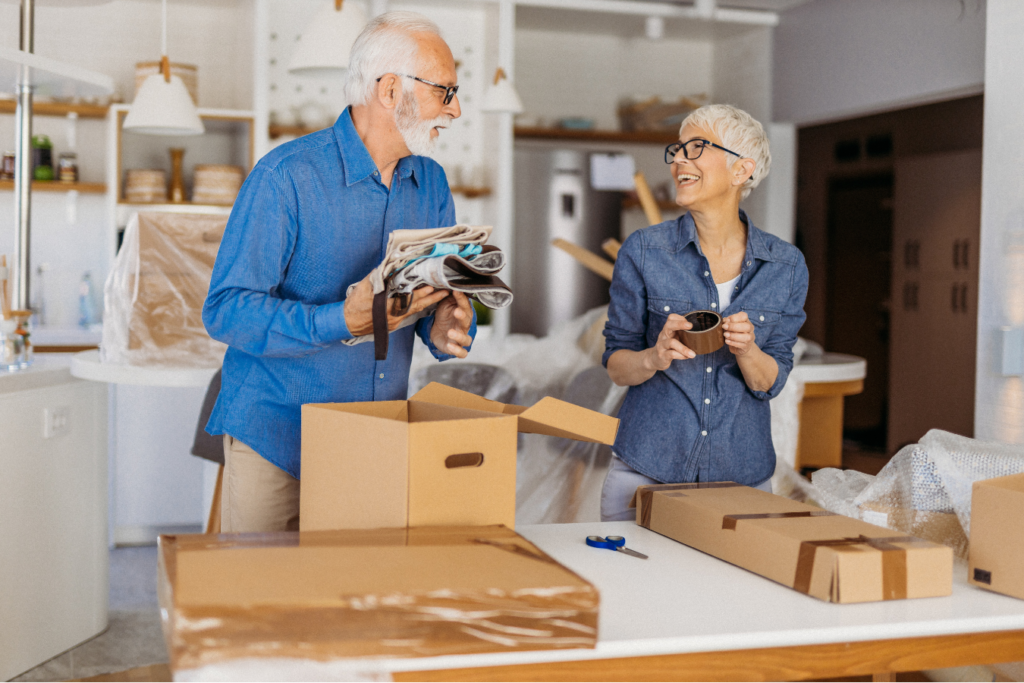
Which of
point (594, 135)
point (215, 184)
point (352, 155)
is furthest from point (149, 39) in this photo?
point (352, 155)

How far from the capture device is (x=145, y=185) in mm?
4941

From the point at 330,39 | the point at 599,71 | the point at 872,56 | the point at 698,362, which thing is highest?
the point at 599,71

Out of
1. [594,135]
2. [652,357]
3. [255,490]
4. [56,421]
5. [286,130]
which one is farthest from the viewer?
[594,135]

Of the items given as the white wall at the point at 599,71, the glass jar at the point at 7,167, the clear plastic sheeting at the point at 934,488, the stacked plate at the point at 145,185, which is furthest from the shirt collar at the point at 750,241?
the white wall at the point at 599,71

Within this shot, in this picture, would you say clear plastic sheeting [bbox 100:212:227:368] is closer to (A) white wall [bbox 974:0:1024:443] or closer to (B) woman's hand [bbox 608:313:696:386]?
(B) woman's hand [bbox 608:313:696:386]

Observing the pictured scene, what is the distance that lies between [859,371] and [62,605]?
2773 mm

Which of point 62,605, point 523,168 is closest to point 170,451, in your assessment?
point 62,605

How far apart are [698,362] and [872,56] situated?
4042mm

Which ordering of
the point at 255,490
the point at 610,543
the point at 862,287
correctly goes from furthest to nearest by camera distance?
the point at 862,287, the point at 255,490, the point at 610,543

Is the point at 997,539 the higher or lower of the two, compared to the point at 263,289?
lower

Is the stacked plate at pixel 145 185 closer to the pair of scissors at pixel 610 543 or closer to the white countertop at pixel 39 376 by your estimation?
the white countertop at pixel 39 376

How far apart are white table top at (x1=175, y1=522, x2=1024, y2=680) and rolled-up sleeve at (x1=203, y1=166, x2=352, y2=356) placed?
20.6 inches

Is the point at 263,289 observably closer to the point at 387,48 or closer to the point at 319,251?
the point at 319,251

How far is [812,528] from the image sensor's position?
1.35 metres
